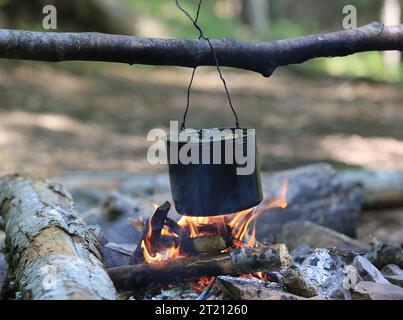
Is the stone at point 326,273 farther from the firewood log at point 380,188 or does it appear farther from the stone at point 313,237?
the firewood log at point 380,188

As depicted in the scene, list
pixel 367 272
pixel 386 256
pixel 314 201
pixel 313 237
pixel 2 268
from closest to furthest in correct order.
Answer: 1. pixel 367 272
2. pixel 2 268
3. pixel 386 256
4. pixel 313 237
5. pixel 314 201

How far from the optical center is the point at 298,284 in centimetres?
309

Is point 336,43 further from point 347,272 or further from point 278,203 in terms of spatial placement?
point 278,203

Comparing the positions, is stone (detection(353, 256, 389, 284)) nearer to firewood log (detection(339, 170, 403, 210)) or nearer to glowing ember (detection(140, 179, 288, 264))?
glowing ember (detection(140, 179, 288, 264))

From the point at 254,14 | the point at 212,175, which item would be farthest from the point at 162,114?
the point at 254,14

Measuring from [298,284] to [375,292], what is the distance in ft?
1.27

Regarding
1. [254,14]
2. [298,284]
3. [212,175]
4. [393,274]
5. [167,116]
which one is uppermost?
[254,14]

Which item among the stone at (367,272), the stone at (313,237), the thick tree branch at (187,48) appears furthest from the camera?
the stone at (313,237)

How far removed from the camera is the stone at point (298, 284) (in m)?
3.07

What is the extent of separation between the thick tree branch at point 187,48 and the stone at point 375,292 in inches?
49.4

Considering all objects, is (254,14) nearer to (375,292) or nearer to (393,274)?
(393,274)

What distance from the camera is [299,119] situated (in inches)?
432

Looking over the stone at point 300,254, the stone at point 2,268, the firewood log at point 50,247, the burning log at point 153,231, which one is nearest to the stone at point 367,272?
the stone at point 300,254

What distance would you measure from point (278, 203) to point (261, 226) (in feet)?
1.56
